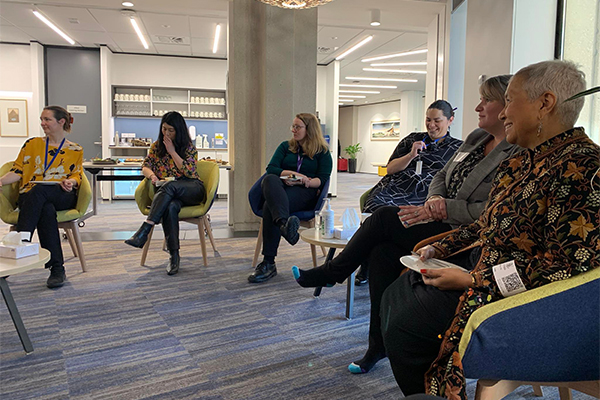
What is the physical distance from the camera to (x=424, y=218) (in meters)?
2.00

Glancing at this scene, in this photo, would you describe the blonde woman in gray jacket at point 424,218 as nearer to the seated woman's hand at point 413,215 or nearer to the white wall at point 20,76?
the seated woman's hand at point 413,215

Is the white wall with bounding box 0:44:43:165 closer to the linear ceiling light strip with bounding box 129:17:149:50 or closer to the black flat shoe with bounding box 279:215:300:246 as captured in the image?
the linear ceiling light strip with bounding box 129:17:149:50

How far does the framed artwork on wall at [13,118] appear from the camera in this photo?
8672mm

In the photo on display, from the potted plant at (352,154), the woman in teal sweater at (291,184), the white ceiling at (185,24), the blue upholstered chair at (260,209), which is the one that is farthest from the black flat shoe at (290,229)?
the potted plant at (352,154)

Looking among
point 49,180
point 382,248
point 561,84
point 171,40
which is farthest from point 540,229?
point 171,40

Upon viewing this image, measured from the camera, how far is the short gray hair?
130 centimetres

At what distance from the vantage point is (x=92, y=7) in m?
6.23

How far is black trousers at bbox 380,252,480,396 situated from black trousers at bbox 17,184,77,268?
2.73m

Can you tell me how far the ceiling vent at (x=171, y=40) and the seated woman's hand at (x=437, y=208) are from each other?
7.23 m

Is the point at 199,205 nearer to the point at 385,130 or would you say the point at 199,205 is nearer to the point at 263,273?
the point at 263,273

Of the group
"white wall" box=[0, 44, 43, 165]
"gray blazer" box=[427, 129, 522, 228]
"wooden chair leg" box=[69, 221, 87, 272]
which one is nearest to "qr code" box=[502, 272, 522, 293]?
"gray blazer" box=[427, 129, 522, 228]

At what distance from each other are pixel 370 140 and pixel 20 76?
14.6 m

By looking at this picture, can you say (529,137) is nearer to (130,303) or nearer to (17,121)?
(130,303)

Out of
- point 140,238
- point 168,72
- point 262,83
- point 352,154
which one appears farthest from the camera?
point 352,154
